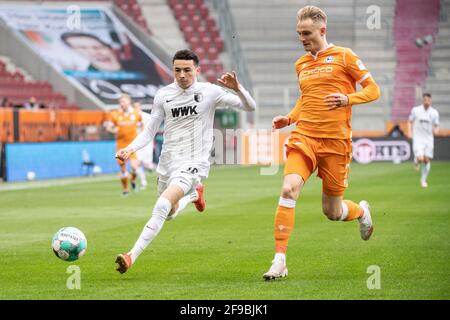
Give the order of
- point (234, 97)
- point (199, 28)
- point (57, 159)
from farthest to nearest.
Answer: point (199, 28)
point (57, 159)
point (234, 97)

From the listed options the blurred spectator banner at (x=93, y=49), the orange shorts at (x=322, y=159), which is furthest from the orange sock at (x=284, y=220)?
the blurred spectator banner at (x=93, y=49)

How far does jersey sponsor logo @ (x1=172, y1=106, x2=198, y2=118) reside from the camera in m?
10.9

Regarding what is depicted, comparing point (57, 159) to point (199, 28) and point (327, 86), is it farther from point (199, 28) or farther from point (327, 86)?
point (327, 86)

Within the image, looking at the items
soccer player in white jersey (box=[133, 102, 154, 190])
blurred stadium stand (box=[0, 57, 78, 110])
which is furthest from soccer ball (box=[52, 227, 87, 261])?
blurred stadium stand (box=[0, 57, 78, 110])

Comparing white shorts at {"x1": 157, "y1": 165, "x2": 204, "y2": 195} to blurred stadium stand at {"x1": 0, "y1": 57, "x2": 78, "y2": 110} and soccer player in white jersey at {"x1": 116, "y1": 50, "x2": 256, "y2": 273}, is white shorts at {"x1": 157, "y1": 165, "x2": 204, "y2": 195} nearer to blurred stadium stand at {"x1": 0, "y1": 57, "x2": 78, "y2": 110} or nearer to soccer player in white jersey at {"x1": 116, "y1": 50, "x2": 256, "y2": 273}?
soccer player in white jersey at {"x1": 116, "y1": 50, "x2": 256, "y2": 273}

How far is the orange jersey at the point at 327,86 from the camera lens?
1038 cm

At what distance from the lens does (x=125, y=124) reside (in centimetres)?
2681

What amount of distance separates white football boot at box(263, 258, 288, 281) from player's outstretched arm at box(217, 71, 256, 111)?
168cm

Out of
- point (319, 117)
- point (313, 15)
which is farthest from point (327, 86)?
point (313, 15)

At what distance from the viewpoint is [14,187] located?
27.0 meters

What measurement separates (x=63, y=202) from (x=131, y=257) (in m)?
11.9

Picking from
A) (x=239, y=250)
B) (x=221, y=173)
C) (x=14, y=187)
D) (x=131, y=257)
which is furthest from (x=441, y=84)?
(x=131, y=257)

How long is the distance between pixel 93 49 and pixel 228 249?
102 feet
